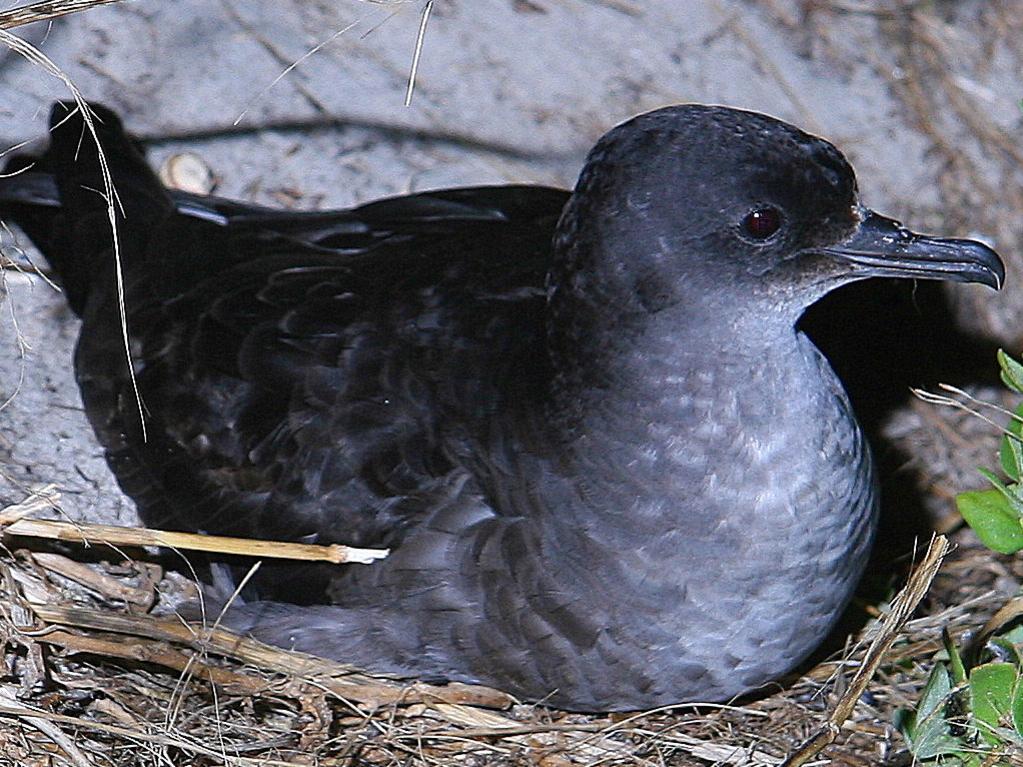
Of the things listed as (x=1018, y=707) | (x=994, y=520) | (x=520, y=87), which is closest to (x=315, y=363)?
(x=994, y=520)

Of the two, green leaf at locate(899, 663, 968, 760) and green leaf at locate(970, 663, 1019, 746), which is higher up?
green leaf at locate(970, 663, 1019, 746)

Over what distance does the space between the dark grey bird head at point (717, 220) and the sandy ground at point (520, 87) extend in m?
1.68

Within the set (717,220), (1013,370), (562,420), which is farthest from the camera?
(562,420)

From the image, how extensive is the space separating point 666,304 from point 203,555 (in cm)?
129

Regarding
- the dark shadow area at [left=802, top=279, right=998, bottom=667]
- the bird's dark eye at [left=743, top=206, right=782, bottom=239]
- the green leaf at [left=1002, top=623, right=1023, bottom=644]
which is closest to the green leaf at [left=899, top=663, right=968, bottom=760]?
the green leaf at [left=1002, top=623, right=1023, bottom=644]

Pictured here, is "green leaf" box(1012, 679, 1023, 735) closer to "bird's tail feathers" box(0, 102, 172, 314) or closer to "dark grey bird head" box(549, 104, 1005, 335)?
"dark grey bird head" box(549, 104, 1005, 335)

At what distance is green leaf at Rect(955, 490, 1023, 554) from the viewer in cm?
283

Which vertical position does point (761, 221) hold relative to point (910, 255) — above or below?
above

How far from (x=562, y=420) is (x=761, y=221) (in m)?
0.56

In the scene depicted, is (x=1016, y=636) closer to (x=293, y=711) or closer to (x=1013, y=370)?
(x=1013, y=370)

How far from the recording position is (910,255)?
2.85 m

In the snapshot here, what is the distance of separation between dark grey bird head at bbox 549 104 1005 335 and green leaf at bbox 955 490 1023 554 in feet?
1.54

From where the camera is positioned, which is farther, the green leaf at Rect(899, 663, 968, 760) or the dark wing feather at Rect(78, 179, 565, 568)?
the dark wing feather at Rect(78, 179, 565, 568)

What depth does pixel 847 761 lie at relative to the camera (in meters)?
3.20
